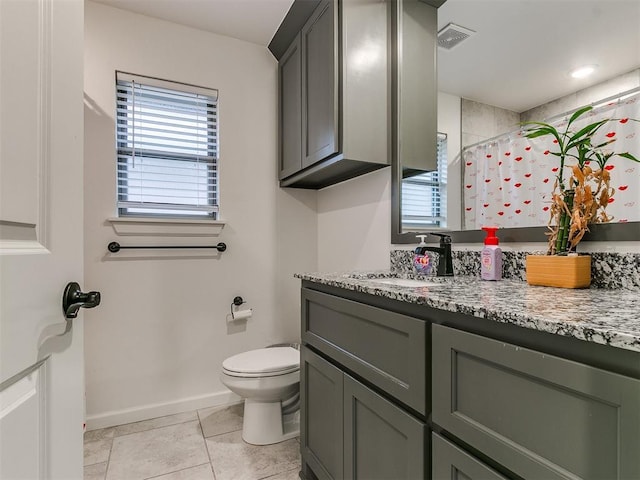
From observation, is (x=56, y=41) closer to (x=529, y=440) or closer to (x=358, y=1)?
(x=529, y=440)

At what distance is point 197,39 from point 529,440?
268cm

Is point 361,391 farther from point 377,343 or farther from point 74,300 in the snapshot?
point 74,300

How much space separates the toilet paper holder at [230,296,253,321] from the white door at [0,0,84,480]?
1.56 meters

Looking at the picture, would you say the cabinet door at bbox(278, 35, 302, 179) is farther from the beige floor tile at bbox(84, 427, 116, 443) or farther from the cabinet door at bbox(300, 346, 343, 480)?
the beige floor tile at bbox(84, 427, 116, 443)

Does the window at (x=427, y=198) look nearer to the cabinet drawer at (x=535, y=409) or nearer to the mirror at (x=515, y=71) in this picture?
the mirror at (x=515, y=71)

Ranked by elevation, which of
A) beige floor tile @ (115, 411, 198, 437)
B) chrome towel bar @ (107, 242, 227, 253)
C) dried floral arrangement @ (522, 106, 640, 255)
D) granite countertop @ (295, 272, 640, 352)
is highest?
dried floral arrangement @ (522, 106, 640, 255)

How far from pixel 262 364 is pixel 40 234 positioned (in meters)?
1.44

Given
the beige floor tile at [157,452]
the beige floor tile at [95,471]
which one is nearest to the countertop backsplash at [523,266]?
the beige floor tile at [157,452]

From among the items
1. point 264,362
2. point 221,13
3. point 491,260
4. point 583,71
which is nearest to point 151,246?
point 264,362

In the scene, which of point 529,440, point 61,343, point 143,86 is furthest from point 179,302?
point 529,440

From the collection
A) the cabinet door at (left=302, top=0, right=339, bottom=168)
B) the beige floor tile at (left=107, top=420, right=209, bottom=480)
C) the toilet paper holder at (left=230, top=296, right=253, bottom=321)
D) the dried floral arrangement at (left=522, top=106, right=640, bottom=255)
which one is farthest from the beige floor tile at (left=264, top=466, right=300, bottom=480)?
the cabinet door at (left=302, top=0, right=339, bottom=168)

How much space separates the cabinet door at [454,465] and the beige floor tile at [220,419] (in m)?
1.53

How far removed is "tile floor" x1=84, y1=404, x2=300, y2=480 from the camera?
5.30 feet

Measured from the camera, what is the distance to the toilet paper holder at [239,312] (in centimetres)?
231
